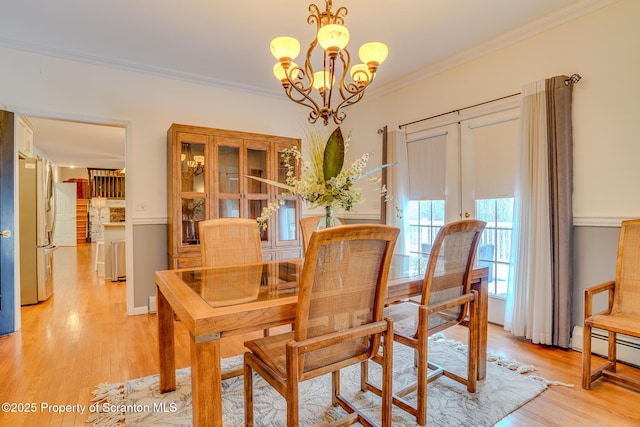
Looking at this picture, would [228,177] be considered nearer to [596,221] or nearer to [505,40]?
[505,40]

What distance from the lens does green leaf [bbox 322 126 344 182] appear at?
73.3 inches

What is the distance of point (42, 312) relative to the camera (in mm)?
3625

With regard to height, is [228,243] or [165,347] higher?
[228,243]

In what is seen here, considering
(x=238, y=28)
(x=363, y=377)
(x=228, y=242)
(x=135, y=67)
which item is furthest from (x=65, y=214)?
(x=363, y=377)

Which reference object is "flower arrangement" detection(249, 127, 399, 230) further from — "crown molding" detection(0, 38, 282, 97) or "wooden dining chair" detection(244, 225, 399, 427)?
"crown molding" detection(0, 38, 282, 97)

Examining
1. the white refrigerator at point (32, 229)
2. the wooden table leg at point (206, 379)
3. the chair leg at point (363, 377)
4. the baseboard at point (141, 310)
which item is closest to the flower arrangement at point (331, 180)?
the wooden table leg at point (206, 379)

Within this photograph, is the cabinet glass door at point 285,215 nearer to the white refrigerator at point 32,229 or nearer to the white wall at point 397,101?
the white wall at point 397,101

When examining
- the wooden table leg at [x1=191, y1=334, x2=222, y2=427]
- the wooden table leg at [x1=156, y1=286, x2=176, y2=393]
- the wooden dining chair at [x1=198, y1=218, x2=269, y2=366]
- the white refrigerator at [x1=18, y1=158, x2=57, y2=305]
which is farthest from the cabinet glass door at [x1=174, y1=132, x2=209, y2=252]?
the wooden table leg at [x1=191, y1=334, x2=222, y2=427]

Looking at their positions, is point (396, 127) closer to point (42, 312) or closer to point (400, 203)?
point (400, 203)

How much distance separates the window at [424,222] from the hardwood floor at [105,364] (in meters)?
1.05

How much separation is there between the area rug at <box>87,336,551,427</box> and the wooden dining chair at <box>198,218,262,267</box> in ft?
2.57

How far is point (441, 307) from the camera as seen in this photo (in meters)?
1.70

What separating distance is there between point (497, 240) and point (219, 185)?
2855 millimetres

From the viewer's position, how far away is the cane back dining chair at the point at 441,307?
1648 millimetres
